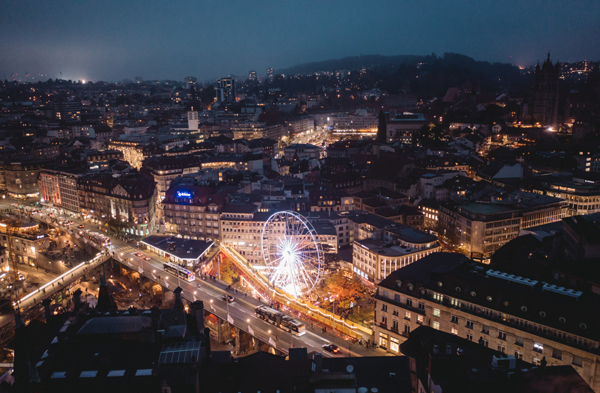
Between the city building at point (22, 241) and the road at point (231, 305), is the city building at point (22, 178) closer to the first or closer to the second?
the city building at point (22, 241)

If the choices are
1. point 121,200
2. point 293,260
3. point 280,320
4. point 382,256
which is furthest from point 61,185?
point 382,256

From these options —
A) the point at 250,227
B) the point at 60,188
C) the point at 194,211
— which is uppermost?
the point at 60,188

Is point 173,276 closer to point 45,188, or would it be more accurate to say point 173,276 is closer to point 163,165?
point 163,165

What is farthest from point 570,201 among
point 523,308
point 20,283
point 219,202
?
point 20,283

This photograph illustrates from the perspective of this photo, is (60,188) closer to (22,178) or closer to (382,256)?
(22,178)

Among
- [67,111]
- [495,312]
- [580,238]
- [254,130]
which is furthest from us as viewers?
[67,111]

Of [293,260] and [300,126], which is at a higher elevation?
[300,126]
